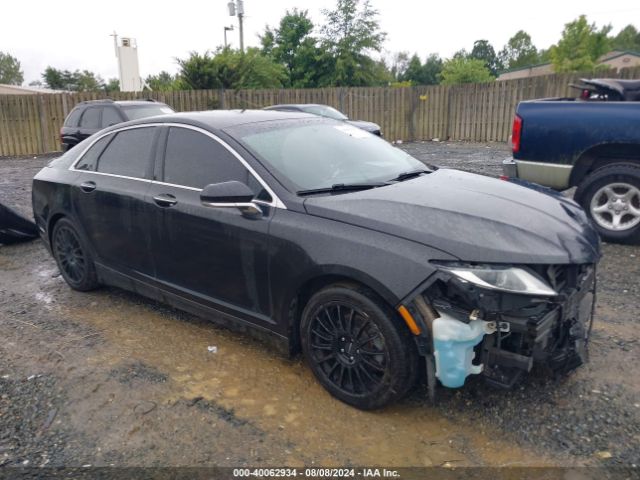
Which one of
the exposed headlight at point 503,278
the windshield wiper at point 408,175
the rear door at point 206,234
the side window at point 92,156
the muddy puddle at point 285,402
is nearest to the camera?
the exposed headlight at point 503,278

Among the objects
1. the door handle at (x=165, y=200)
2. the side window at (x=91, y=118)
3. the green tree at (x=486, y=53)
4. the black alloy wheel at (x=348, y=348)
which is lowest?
the black alloy wheel at (x=348, y=348)

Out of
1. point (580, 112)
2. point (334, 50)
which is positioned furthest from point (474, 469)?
point (334, 50)

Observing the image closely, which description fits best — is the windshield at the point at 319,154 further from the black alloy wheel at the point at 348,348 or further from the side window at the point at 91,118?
the side window at the point at 91,118

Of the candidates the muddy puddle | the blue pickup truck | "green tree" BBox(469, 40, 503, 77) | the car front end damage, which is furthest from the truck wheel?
"green tree" BBox(469, 40, 503, 77)

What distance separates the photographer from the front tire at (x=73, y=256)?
485 centimetres

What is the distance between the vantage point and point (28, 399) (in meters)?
3.34

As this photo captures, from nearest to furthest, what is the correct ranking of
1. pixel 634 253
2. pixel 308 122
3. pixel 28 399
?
1. pixel 28 399
2. pixel 308 122
3. pixel 634 253

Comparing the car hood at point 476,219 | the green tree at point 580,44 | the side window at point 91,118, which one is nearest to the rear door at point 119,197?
the car hood at point 476,219

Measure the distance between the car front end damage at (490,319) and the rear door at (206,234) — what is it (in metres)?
1.11

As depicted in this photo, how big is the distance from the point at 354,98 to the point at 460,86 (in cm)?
375

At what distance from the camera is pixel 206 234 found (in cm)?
364

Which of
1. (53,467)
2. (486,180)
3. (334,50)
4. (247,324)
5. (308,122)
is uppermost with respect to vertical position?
(334,50)

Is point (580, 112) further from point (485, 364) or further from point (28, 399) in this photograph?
point (28, 399)

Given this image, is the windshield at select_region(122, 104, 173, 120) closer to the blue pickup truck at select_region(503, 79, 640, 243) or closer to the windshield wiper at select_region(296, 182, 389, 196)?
the blue pickup truck at select_region(503, 79, 640, 243)
